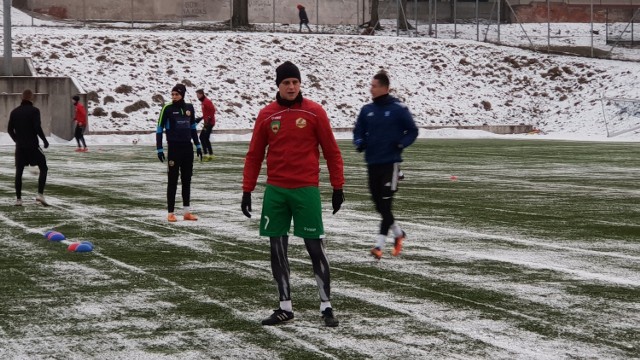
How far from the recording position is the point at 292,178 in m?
8.44

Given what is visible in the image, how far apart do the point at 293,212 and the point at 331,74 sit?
151 feet

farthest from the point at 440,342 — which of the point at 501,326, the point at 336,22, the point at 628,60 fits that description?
the point at 336,22

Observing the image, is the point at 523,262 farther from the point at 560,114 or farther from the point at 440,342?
the point at 560,114

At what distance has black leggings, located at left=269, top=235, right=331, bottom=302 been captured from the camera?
850 centimetres

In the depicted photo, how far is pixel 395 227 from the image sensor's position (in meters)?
12.2

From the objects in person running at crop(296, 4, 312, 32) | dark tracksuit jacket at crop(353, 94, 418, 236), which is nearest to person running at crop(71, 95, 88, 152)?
dark tracksuit jacket at crop(353, 94, 418, 236)

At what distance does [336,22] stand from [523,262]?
5273cm

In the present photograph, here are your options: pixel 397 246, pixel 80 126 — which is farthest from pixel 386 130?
pixel 80 126

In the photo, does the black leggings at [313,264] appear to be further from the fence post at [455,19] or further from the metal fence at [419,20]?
the fence post at [455,19]

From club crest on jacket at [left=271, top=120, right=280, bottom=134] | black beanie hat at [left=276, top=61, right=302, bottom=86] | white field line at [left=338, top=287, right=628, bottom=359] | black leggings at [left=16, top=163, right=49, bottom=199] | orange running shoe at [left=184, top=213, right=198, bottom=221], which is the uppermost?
black beanie hat at [left=276, top=61, right=302, bottom=86]

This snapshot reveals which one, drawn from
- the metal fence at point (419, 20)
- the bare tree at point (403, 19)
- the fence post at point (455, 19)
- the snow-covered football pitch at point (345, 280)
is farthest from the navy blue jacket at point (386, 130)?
the fence post at point (455, 19)

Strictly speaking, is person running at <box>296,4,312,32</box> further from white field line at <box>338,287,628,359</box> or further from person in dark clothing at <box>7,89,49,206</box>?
white field line at <box>338,287,628,359</box>

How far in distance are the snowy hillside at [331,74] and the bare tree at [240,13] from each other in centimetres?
255

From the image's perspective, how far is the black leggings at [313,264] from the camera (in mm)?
8500
